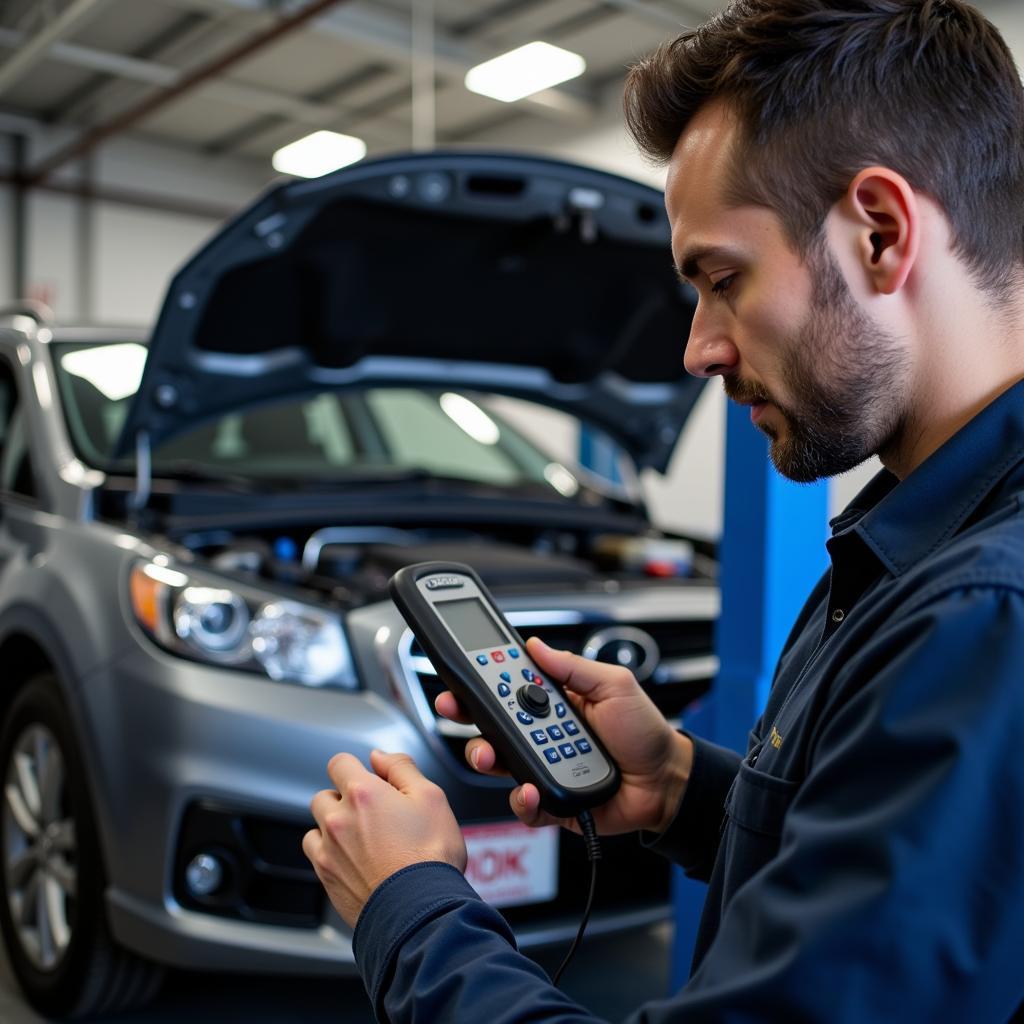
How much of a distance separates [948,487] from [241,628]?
4.85 ft

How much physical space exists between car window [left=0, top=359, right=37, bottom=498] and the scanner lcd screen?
65.5 inches

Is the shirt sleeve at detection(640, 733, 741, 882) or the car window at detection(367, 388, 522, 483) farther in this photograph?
the car window at detection(367, 388, 522, 483)

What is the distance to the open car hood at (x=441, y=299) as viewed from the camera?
7.12ft

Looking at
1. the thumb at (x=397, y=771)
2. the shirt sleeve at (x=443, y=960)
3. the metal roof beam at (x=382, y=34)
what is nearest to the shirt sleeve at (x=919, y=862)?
the shirt sleeve at (x=443, y=960)

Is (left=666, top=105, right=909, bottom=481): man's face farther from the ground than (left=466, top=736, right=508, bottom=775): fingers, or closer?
farther from the ground

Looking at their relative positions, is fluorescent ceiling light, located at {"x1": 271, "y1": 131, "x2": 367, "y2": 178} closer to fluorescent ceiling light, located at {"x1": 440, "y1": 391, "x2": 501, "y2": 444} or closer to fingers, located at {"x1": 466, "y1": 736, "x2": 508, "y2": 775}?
Result: fluorescent ceiling light, located at {"x1": 440, "y1": 391, "x2": 501, "y2": 444}

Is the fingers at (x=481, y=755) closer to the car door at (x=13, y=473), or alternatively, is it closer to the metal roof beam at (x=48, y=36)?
the car door at (x=13, y=473)

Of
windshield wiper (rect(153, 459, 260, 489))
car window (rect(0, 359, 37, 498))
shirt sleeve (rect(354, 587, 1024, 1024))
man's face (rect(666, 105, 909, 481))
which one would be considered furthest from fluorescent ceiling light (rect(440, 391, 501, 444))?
shirt sleeve (rect(354, 587, 1024, 1024))

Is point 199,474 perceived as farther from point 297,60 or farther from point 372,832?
point 297,60

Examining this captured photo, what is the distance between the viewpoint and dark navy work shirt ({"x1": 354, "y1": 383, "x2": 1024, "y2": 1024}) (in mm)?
585

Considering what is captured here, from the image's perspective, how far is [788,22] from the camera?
803 millimetres

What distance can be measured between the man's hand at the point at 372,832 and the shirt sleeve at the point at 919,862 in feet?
0.97

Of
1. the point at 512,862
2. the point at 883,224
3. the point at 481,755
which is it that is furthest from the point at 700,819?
the point at 512,862

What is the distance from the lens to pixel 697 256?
2.76 ft
